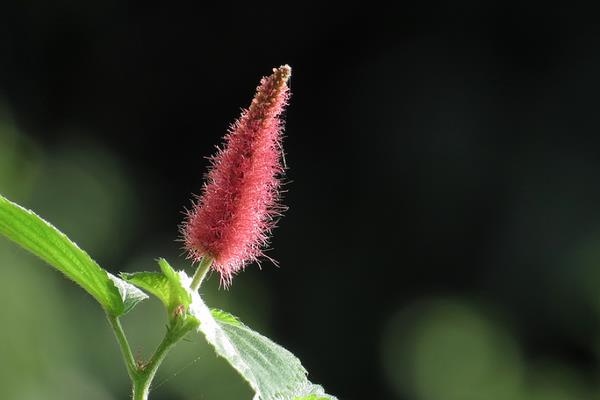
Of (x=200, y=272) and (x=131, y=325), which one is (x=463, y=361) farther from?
(x=200, y=272)

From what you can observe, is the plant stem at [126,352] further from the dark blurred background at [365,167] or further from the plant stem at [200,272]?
the dark blurred background at [365,167]

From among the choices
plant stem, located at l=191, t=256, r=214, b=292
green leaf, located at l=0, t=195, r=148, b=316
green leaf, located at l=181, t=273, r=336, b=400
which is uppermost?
plant stem, located at l=191, t=256, r=214, b=292

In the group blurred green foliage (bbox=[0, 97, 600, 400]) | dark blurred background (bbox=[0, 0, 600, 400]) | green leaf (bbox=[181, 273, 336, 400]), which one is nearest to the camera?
green leaf (bbox=[181, 273, 336, 400])

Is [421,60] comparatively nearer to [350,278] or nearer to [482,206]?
[482,206]

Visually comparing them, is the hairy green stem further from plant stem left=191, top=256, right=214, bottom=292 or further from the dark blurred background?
the dark blurred background

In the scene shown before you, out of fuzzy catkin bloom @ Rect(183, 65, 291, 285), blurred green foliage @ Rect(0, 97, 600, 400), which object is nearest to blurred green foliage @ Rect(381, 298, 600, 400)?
blurred green foliage @ Rect(0, 97, 600, 400)

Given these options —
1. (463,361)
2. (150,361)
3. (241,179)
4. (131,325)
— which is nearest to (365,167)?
(463,361)

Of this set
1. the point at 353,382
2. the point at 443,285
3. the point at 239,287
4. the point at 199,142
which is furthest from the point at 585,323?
the point at 199,142
